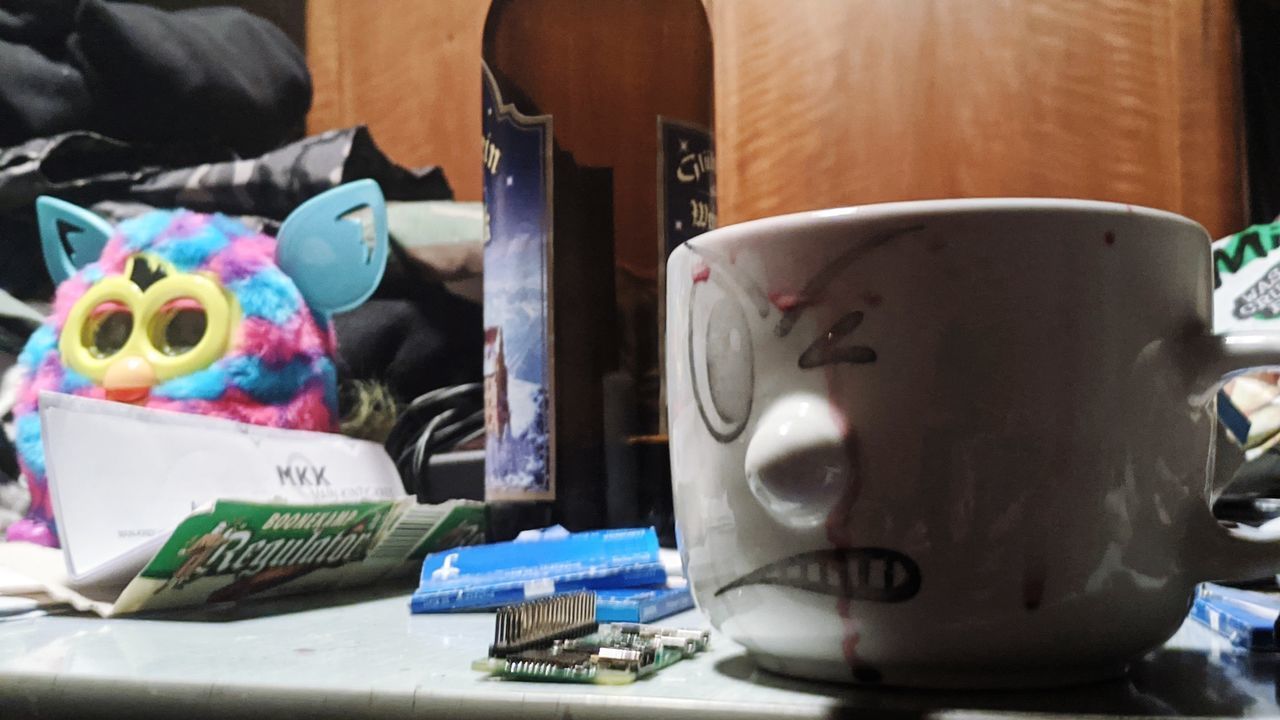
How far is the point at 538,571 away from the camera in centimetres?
38

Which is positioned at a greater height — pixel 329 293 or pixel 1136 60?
pixel 1136 60

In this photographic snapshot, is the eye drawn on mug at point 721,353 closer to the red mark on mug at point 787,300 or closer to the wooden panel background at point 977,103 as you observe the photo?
the red mark on mug at point 787,300

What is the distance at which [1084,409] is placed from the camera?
0.22 metres

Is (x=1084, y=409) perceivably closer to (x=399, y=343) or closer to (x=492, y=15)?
(x=492, y=15)

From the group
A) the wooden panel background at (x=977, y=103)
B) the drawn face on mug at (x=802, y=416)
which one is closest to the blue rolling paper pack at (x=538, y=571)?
the drawn face on mug at (x=802, y=416)

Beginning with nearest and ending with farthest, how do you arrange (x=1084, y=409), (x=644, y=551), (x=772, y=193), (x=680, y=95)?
(x=1084, y=409) → (x=644, y=551) → (x=680, y=95) → (x=772, y=193)

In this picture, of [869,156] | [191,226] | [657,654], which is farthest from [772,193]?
[657,654]

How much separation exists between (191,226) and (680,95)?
11.7 inches

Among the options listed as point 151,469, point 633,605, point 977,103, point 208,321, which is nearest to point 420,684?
point 633,605

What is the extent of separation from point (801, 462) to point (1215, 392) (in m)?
0.10

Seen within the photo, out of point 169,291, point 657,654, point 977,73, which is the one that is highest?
point 977,73

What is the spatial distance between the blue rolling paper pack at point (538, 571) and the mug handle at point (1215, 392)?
19 cm

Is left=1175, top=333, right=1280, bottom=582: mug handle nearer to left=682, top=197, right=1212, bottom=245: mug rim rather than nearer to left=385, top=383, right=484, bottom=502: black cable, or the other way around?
left=682, top=197, right=1212, bottom=245: mug rim

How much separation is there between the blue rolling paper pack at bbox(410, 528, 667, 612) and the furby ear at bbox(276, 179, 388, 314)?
287 mm
